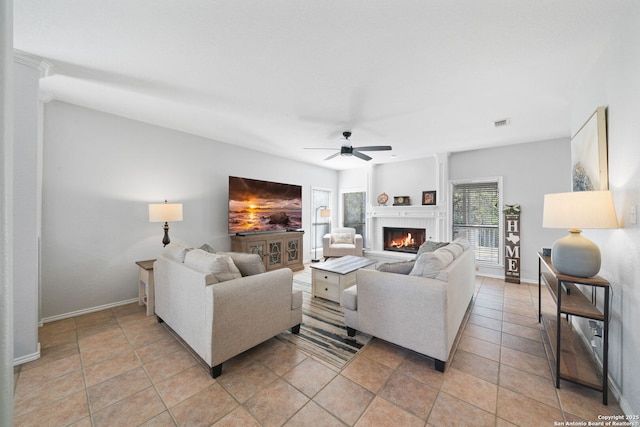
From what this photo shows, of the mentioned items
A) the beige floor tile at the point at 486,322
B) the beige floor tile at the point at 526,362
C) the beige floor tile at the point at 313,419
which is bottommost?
the beige floor tile at the point at 313,419

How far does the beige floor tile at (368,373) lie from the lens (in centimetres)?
191

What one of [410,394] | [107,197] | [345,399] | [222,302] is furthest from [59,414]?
[107,197]

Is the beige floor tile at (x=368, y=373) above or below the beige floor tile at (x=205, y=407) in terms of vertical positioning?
above

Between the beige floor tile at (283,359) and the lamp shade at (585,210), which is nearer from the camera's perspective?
the lamp shade at (585,210)

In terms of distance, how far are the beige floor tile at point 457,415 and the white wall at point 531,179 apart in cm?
381

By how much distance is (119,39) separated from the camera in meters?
1.94

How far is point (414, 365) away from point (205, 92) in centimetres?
336

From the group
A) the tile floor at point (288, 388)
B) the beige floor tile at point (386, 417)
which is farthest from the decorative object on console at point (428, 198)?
the beige floor tile at point (386, 417)

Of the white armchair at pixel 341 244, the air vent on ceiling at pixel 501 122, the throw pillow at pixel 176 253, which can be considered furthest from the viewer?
the white armchair at pixel 341 244

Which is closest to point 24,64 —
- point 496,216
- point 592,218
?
point 592,218

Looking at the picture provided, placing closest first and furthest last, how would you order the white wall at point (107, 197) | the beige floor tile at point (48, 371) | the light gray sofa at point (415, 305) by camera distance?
the beige floor tile at point (48, 371) → the light gray sofa at point (415, 305) → the white wall at point (107, 197)

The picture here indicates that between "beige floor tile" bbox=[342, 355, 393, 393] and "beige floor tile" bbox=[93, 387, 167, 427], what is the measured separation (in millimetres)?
1342

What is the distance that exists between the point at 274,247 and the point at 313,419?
3.44 metres

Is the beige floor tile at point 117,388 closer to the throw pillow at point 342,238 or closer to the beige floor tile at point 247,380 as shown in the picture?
the beige floor tile at point 247,380
